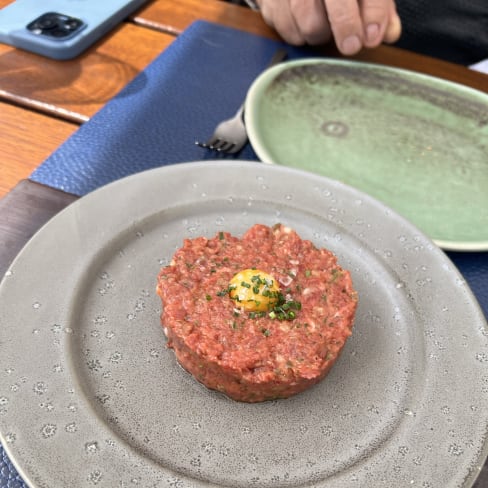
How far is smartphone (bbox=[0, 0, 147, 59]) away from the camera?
2268 mm

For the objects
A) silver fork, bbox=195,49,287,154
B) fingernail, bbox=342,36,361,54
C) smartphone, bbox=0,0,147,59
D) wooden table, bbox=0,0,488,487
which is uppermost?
smartphone, bbox=0,0,147,59

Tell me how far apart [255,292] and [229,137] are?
89 centimetres

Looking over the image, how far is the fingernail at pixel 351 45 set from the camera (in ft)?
7.92

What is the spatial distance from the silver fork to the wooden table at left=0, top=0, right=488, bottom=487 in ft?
1.59

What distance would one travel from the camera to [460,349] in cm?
133

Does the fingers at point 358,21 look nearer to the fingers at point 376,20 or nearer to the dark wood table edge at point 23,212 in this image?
the fingers at point 376,20

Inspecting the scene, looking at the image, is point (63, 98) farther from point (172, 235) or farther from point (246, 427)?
point (246, 427)

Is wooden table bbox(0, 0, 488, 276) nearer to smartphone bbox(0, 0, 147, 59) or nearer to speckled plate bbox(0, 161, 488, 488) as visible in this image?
smartphone bbox(0, 0, 147, 59)

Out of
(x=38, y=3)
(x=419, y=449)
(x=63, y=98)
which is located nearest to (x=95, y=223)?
(x=63, y=98)

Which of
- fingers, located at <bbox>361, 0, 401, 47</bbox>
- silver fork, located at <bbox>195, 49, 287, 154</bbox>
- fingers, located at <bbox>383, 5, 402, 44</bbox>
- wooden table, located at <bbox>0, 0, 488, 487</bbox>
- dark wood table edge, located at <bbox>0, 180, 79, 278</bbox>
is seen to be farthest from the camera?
fingers, located at <bbox>383, 5, 402, 44</bbox>

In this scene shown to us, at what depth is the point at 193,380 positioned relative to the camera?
4.31 ft

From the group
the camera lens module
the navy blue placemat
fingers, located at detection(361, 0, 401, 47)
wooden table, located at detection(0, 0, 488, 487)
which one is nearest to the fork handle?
the navy blue placemat

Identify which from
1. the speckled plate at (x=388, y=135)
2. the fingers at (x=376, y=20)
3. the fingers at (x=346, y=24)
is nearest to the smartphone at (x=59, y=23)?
the speckled plate at (x=388, y=135)

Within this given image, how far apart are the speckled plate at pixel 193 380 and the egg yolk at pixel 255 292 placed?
22cm
